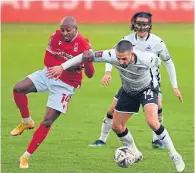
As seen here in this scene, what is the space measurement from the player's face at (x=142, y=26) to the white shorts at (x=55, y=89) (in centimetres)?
162

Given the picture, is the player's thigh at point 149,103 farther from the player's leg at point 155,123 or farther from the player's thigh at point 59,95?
the player's thigh at point 59,95

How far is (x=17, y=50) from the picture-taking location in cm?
3528

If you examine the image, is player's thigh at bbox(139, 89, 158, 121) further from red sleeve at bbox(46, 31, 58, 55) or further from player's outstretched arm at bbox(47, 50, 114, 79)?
red sleeve at bbox(46, 31, 58, 55)

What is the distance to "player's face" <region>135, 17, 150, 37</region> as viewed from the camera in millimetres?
13570

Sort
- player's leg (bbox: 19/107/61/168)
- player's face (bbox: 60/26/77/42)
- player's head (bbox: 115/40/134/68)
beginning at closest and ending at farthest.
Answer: player's head (bbox: 115/40/134/68), player's leg (bbox: 19/107/61/168), player's face (bbox: 60/26/77/42)

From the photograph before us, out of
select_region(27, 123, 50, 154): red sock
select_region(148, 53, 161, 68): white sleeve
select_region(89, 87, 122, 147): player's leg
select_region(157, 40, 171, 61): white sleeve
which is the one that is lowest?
select_region(89, 87, 122, 147): player's leg

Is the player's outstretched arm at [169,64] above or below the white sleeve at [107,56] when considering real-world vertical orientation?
below

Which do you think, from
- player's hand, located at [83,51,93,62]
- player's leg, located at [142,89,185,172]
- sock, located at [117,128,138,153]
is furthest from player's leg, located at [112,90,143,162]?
player's hand, located at [83,51,93,62]

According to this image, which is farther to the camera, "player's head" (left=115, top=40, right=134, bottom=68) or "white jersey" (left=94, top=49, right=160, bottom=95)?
"white jersey" (left=94, top=49, right=160, bottom=95)

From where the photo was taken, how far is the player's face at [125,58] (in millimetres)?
11870

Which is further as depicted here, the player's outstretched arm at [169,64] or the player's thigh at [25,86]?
the player's thigh at [25,86]

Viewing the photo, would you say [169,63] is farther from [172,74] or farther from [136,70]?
[136,70]

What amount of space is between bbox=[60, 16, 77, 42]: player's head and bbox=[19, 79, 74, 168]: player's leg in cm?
84

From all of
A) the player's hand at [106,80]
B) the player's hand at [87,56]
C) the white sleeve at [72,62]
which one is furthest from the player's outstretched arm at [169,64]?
the white sleeve at [72,62]
